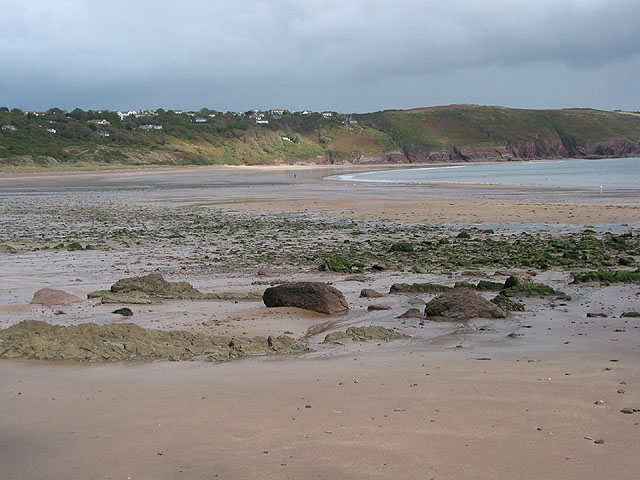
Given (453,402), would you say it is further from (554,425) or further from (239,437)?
(239,437)

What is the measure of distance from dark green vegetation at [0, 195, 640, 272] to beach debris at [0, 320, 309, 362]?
4526 mm

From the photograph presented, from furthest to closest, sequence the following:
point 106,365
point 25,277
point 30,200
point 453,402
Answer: point 30,200 → point 25,277 → point 106,365 → point 453,402

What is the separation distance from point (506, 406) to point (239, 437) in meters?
1.96

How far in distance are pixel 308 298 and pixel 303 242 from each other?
838 cm

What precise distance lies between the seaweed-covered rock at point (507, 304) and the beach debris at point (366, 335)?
6.13 ft

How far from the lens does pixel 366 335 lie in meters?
6.96

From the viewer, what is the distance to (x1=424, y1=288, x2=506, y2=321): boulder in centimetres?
777

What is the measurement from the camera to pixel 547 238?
1689 cm

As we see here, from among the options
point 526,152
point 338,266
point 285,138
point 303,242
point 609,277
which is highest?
point 285,138

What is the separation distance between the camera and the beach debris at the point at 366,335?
22.7 feet

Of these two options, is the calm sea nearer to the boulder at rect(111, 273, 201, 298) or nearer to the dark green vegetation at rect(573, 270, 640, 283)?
the dark green vegetation at rect(573, 270, 640, 283)

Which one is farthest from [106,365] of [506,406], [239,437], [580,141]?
[580,141]

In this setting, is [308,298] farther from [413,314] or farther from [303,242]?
[303,242]

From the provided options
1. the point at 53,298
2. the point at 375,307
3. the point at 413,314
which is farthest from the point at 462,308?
the point at 53,298
